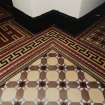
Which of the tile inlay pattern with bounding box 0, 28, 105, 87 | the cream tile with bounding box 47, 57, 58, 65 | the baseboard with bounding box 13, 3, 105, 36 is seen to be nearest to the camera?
the tile inlay pattern with bounding box 0, 28, 105, 87

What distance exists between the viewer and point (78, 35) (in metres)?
2.37

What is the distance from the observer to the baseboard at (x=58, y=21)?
2322 millimetres

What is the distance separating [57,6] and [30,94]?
132 cm

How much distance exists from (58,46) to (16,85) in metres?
0.76

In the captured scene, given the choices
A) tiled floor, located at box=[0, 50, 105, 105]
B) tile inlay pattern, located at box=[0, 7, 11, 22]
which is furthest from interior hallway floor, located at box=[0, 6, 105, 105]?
tile inlay pattern, located at box=[0, 7, 11, 22]

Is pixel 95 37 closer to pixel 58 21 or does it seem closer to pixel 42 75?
pixel 58 21

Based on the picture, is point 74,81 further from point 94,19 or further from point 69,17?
point 94,19

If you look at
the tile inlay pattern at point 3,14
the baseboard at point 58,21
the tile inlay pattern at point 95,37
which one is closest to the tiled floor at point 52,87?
the tile inlay pattern at point 95,37

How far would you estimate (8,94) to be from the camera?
1.61m

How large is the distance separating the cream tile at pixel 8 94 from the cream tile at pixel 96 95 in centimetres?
72

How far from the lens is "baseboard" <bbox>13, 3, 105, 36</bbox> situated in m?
2.32

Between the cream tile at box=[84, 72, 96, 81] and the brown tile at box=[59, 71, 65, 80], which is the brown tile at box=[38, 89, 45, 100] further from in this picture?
the cream tile at box=[84, 72, 96, 81]

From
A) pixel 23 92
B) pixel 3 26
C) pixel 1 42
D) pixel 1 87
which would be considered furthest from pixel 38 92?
pixel 3 26

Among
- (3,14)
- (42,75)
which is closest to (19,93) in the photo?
(42,75)
